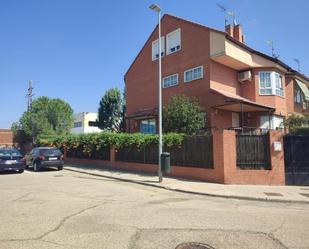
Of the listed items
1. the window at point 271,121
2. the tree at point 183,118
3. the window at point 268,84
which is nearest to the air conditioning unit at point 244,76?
the window at point 268,84

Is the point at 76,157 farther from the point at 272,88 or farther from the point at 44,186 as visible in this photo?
the point at 272,88

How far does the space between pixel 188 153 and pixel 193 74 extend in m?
9.96

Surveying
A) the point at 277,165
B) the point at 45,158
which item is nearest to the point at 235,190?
the point at 277,165

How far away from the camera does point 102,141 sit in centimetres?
2080

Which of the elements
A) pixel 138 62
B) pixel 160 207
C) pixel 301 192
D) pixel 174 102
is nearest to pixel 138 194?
pixel 160 207

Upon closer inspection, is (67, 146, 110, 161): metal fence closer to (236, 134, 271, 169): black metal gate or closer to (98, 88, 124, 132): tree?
(236, 134, 271, 169): black metal gate

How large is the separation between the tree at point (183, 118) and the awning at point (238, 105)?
7.02 feet

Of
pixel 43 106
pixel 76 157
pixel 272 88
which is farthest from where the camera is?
pixel 43 106

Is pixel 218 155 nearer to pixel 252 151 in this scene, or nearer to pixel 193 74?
pixel 252 151

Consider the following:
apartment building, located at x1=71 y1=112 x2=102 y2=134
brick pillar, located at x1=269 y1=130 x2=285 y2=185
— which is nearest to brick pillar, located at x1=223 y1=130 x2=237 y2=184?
brick pillar, located at x1=269 y1=130 x2=285 y2=185

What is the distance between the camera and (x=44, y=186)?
1262 centimetres

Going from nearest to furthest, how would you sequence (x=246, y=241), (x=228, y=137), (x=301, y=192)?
1. (x=246, y=241)
2. (x=301, y=192)
3. (x=228, y=137)

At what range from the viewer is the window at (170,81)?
25.2m

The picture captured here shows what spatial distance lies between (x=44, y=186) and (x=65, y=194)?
8.16 ft
